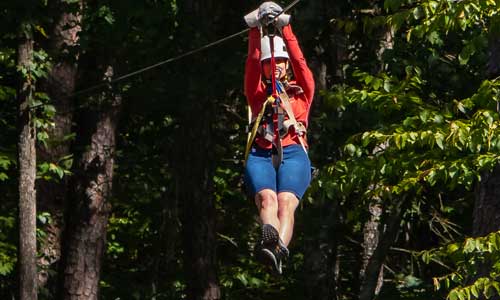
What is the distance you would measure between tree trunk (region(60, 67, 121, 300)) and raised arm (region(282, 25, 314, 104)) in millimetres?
7849

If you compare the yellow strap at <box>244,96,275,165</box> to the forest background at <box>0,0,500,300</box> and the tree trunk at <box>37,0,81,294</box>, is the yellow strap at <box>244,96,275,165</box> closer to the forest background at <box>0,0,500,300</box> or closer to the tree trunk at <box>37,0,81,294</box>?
the forest background at <box>0,0,500,300</box>

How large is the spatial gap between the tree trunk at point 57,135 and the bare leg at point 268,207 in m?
7.66

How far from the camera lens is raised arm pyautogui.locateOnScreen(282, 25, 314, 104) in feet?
28.5

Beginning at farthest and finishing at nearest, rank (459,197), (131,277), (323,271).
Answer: (131,277), (459,197), (323,271)

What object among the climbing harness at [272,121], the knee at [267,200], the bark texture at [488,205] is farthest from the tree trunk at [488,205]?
the knee at [267,200]

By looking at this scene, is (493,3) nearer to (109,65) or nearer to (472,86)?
(472,86)

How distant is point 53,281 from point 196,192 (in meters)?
2.20

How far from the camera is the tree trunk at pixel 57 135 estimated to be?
630 inches

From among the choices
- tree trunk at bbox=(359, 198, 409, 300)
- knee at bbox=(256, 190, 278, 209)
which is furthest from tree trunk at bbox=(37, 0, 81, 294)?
knee at bbox=(256, 190, 278, 209)

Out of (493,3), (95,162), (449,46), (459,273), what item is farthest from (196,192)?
(493,3)

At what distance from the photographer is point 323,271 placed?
15.6m

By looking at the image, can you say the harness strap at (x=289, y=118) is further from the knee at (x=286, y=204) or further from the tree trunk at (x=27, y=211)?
the tree trunk at (x=27, y=211)

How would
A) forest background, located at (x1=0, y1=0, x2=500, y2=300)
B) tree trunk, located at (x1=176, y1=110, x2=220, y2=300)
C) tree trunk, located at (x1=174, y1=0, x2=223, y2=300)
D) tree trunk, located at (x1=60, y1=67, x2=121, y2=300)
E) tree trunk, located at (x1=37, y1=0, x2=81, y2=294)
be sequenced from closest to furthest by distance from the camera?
forest background, located at (x1=0, y1=0, x2=500, y2=300) < tree trunk, located at (x1=174, y1=0, x2=223, y2=300) < tree trunk, located at (x1=176, y1=110, x2=220, y2=300) < tree trunk, located at (x1=37, y1=0, x2=81, y2=294) < tree trunk, located at (x1=60, y1=67, x2=121, y2=300)

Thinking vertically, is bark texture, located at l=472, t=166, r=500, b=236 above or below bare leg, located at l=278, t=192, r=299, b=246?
above
